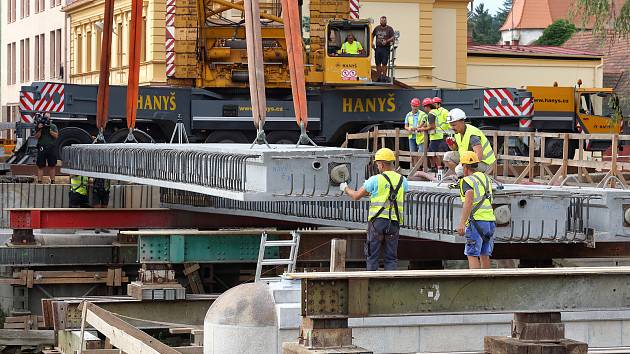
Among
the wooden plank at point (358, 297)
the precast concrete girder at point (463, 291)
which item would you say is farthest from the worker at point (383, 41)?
the wooden plank at point (358, 297)

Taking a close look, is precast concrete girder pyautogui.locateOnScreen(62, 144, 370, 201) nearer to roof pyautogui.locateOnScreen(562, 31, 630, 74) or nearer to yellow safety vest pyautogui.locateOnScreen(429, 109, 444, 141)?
yellow safety vest pyautogui.locateOnScreen(429, 109, 444, 141)

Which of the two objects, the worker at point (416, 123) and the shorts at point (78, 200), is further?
the worker at point (416, 123)

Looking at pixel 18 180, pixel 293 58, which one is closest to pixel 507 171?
pixel 18 180

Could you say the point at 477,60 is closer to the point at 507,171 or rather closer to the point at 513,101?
the point at 513,101

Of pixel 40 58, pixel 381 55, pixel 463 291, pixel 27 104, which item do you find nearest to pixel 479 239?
pixel 463 291

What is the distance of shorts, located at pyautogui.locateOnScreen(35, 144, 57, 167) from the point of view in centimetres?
3025

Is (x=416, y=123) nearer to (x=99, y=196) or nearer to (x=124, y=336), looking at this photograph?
(x=99, y=196)

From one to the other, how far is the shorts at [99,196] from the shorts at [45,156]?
2.39 meters

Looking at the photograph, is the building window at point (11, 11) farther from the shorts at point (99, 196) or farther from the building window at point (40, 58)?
the shorts at point (99, 196)

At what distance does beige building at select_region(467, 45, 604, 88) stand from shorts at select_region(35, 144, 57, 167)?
102ft

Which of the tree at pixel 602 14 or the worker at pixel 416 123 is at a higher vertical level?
the tree at pixel 602 14

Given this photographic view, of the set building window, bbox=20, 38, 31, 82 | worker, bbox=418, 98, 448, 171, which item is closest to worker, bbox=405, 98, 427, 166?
worker, bbox=418, 98, 448, 171

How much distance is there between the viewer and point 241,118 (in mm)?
33094

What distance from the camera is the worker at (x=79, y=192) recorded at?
27.7 metres
